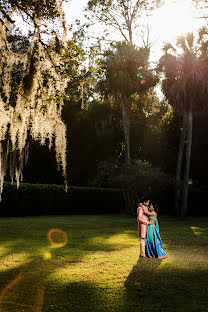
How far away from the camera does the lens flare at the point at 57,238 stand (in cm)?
1100

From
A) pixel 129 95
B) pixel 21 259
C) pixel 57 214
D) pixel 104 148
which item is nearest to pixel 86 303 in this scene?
pixel 21 259

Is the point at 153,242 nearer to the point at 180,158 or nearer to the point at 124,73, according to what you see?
the point at 124,73

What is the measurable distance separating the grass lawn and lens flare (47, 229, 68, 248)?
0.75 feet

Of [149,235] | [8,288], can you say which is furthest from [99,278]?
[149,235]

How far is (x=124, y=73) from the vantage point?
79.5 feet

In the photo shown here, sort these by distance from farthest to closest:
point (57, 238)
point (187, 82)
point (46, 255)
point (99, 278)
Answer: point (187, 82), point (57, 238), point (46, 255), point (99, 278)

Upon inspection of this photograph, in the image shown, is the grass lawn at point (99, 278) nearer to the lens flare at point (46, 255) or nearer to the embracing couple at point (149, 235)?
the lens flare at point (46, 255)

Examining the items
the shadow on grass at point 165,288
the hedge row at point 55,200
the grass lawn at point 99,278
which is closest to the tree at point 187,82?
the hedge row at point 55,200

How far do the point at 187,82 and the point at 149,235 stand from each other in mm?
16879

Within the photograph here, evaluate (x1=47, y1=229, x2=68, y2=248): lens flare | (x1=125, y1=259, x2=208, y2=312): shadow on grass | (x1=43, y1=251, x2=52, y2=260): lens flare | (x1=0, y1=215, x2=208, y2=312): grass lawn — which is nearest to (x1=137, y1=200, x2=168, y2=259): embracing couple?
(x1=0, y1=215, x2=208, y2=312): grass lawn

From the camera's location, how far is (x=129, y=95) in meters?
24.9

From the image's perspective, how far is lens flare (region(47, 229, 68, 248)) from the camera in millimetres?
11005

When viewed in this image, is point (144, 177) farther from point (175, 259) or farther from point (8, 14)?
point (8, 14)

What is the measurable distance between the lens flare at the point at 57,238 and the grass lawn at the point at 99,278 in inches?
9.0
